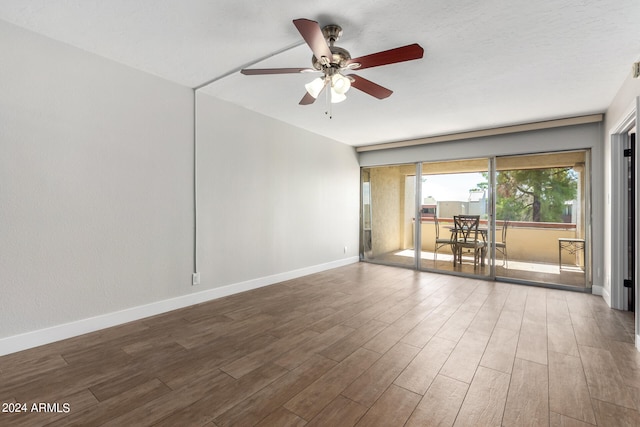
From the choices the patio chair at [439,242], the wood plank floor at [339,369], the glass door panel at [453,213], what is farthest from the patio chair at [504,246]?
the wood plank floor at [339,369]

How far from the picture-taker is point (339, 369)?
1983 mm

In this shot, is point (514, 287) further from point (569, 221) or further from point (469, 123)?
point (469, 123)

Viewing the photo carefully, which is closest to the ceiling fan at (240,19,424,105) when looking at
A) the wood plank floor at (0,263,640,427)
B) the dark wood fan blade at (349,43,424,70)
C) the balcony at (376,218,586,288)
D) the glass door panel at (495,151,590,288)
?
the dark wood fan blade at (349,43,424,70)

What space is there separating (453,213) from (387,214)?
1.38 meters

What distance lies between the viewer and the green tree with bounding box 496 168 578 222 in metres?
4.36

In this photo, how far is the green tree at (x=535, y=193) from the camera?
4355 millimetres

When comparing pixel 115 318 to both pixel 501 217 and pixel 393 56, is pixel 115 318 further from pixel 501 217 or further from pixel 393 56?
pixel 501 217

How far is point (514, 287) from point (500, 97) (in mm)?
2716

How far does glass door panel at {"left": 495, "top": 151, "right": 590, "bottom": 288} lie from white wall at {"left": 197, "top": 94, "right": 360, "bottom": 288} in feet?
9.27

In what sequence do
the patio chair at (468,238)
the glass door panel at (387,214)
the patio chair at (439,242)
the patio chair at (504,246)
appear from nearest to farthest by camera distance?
the patio chair at (504,246), the patio chair at (468,238), the patio chair at (439,242), the glass door panel at (387,214)

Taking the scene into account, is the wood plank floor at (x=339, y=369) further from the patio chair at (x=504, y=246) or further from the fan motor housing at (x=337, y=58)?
the fan motor housing at (x=337, y=58)

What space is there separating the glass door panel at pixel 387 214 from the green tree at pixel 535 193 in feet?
5.14

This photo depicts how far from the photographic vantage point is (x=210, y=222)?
11.3 ft

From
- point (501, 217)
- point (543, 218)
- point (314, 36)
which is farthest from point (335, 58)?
point (543, 218)
